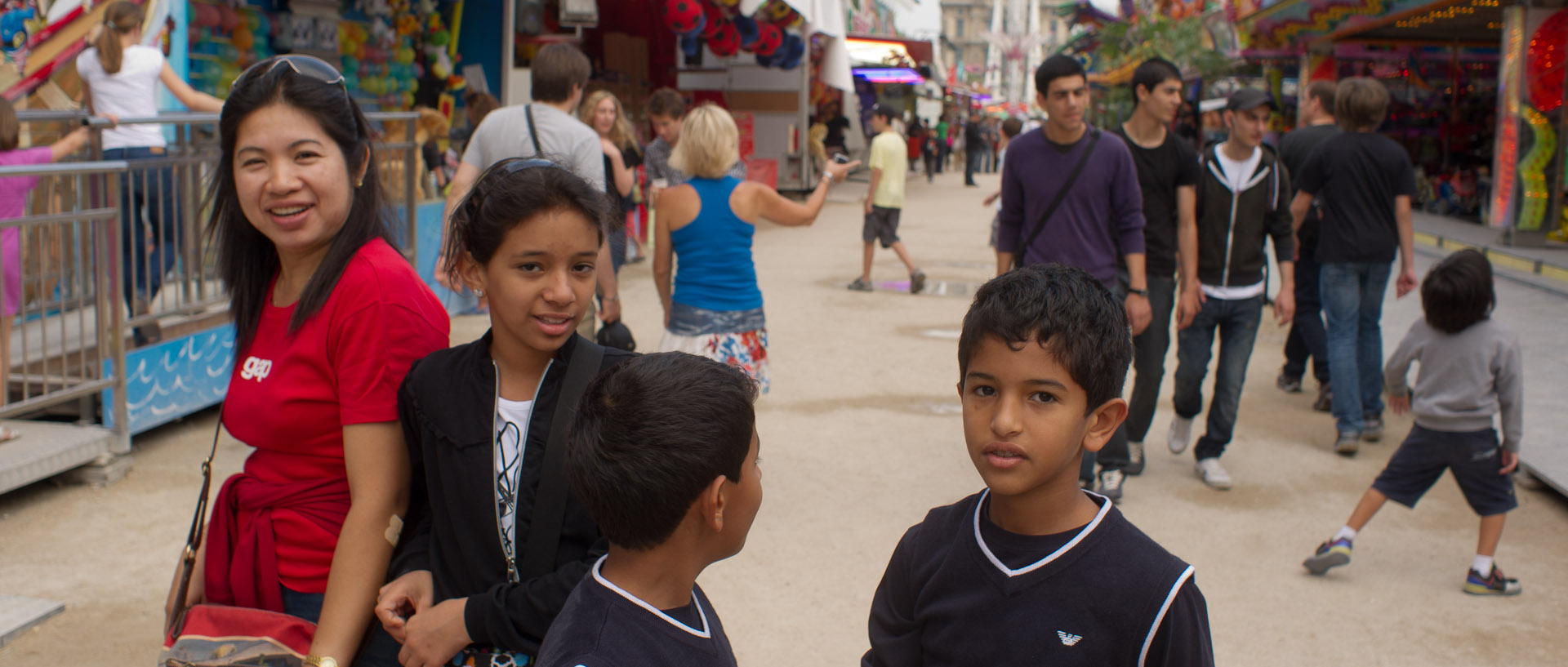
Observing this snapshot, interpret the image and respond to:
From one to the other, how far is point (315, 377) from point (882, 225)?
9.47 m

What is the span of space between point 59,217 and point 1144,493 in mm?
4749

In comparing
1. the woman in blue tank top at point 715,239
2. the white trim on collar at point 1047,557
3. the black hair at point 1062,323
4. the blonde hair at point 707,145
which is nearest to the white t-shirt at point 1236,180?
the woman in blue tank top at point 715,239

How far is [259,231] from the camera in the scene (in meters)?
2.18

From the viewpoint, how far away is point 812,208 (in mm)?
5023

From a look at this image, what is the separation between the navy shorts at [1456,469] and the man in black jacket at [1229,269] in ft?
3.53

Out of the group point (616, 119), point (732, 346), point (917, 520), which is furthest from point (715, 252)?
point (616, 119)

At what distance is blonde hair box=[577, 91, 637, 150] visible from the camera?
8.20 m

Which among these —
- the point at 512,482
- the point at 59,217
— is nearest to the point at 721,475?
the point at 512,482

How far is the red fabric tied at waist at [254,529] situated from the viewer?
203 centimetres

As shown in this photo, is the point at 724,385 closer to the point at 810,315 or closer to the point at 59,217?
the point at 59,217

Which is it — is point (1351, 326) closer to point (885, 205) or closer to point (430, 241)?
point (885, 205)

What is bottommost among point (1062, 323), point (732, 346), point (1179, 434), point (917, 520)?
point (917, 520)

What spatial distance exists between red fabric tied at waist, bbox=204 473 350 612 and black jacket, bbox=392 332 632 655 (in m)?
0.18

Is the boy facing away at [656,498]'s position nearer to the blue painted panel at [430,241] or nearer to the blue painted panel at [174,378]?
the blue painted panel at [174,378]
